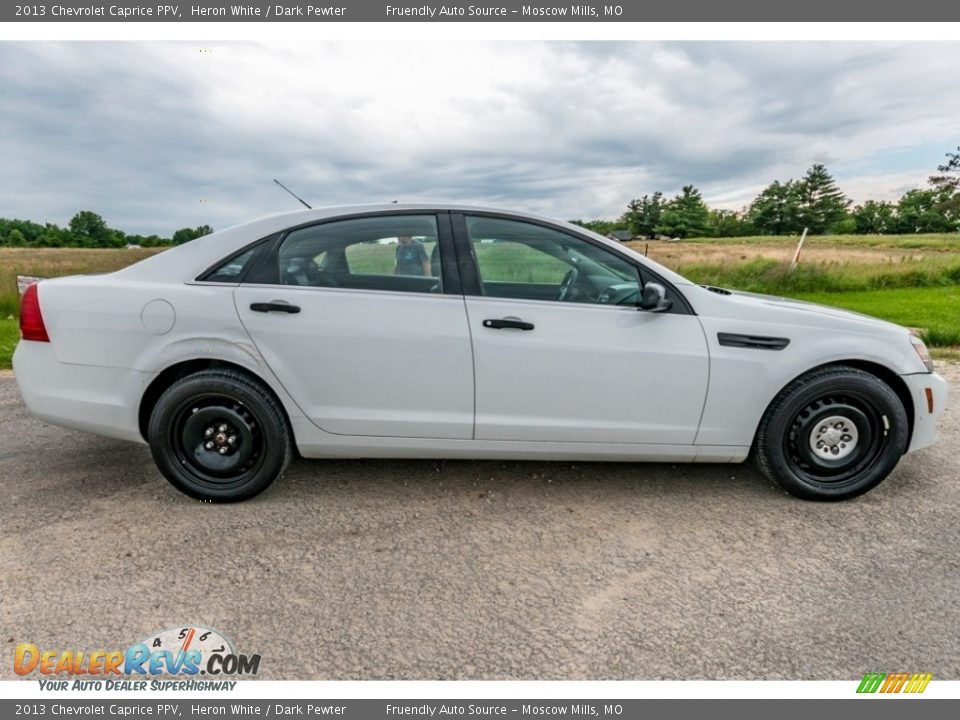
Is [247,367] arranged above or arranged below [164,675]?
above

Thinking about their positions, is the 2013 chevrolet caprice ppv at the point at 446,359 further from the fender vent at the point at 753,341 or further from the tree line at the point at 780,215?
the tree line at the point at 780,215

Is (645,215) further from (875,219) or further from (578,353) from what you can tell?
(578,353)

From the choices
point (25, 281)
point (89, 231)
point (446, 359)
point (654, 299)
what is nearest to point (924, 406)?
point (654, 299)

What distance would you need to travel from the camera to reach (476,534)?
288cm

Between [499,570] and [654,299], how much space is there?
154cm

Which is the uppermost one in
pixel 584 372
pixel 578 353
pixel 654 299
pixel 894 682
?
pixel 654 299

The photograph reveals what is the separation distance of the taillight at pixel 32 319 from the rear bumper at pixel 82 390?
0.14ft

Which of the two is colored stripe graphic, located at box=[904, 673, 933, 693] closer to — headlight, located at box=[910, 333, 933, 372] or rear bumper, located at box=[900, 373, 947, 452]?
rear bumper, located at box=[900, 373, 947, 452]

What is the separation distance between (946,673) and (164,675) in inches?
107

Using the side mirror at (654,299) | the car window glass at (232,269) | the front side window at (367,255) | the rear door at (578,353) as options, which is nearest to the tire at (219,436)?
the car window glass at (232,269)

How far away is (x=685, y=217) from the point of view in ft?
297
